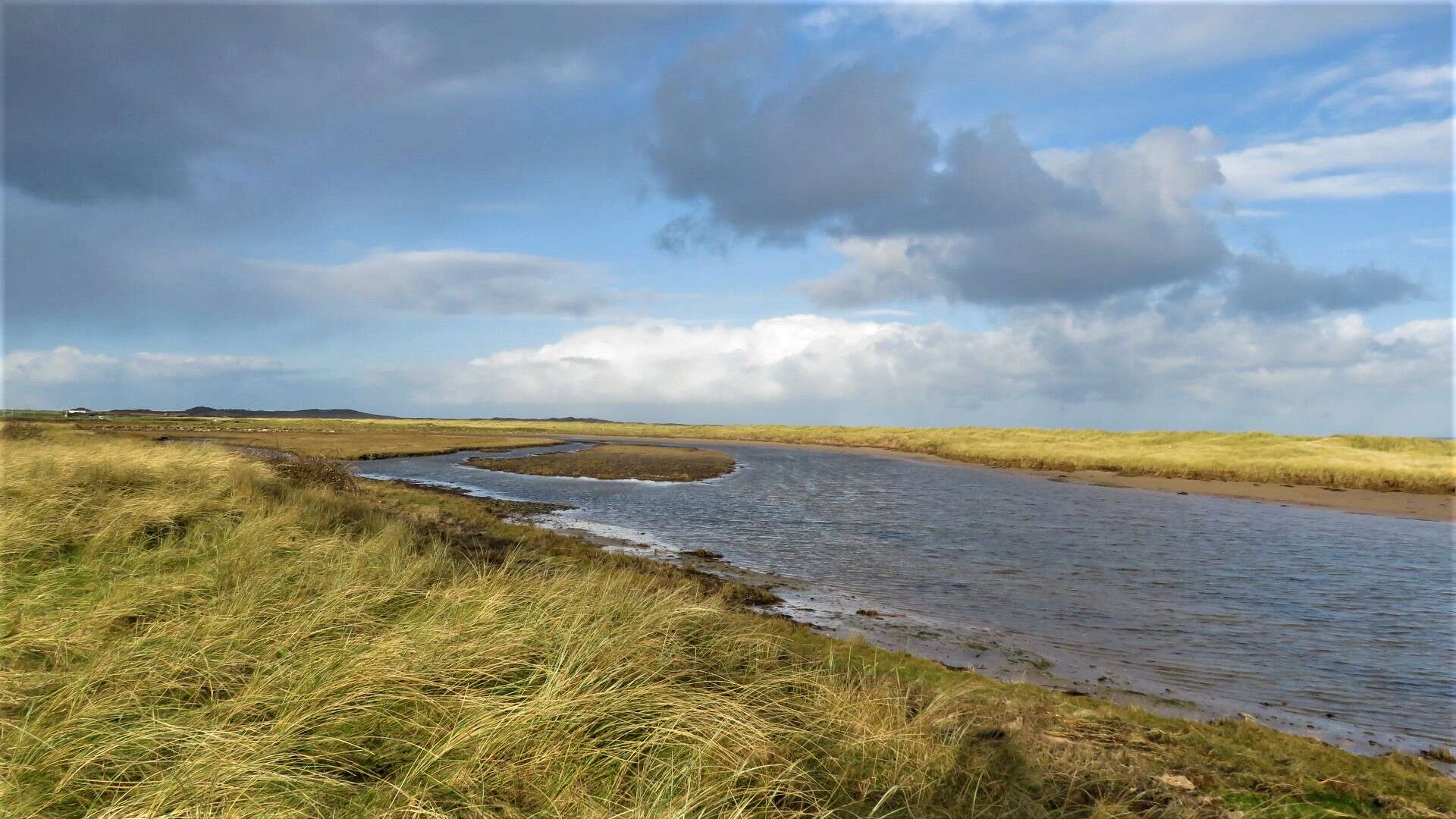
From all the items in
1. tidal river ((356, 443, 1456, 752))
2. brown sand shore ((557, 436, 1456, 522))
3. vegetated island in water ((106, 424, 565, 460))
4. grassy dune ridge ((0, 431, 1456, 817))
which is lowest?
tidal river ((356, 443, 1456, 752))

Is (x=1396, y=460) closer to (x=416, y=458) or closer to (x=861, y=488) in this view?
(x=861, y=488)

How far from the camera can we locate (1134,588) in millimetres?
16047

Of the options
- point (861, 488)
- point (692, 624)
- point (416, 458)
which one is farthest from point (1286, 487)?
point (416, 458)

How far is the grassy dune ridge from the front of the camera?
3.66 m

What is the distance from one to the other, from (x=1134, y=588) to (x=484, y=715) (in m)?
16.2

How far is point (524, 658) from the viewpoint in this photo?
17.3 ft

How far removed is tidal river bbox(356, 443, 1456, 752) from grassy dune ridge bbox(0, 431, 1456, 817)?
2465 millimetres

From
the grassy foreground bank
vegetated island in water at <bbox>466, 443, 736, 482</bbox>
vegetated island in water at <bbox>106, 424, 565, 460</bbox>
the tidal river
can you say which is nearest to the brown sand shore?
the grassy foreground bank

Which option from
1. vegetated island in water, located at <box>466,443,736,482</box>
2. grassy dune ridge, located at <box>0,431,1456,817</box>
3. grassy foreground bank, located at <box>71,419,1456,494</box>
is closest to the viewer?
grassy dune ridge, located at <box>0,431,1456,817</box>

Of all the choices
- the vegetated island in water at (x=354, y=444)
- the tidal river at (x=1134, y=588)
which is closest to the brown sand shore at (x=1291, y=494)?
the tidal river at (x=1134, y=588)

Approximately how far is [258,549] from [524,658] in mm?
4731

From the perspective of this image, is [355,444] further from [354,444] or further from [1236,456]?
[1236,456]

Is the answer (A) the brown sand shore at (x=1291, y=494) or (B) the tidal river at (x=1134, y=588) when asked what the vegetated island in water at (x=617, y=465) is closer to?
(B) the tidal river at (x=1134, y=588)

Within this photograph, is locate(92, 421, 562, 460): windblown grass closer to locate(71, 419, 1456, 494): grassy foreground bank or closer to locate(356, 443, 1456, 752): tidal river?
locate(356, 443, 1456, 752): tidal river
